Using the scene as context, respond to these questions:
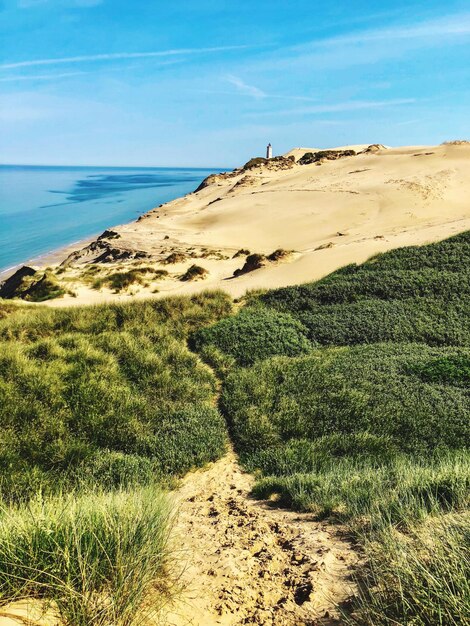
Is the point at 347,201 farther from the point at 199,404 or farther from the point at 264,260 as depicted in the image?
the point at 199,404

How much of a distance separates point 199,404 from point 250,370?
1741 millimetres

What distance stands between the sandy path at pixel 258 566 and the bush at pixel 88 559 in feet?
1.21

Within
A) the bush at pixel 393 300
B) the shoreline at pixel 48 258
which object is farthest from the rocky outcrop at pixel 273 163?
the bush at pixel 393 300

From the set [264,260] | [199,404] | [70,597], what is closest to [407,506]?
[70,597]

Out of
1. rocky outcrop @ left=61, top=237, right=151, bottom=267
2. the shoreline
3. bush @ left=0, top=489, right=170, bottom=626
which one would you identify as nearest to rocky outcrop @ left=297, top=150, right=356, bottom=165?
the shoreline

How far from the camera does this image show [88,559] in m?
3.04

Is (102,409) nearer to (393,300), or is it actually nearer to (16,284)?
(393,300)

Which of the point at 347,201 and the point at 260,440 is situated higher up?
the point at 347,201

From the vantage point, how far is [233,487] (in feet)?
19.8

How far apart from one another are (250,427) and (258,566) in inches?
137

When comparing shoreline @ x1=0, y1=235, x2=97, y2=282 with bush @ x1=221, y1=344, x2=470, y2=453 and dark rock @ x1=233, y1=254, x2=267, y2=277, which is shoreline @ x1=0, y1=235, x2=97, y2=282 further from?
bush @ x1=221, y1=344, x2=470, y2=453

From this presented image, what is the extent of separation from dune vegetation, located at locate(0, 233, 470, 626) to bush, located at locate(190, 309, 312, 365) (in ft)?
0.17

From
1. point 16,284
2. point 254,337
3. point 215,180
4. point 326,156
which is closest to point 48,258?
point 16,284

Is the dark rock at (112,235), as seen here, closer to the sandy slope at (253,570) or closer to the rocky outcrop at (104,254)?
the rocky outcrop at (104,254)
